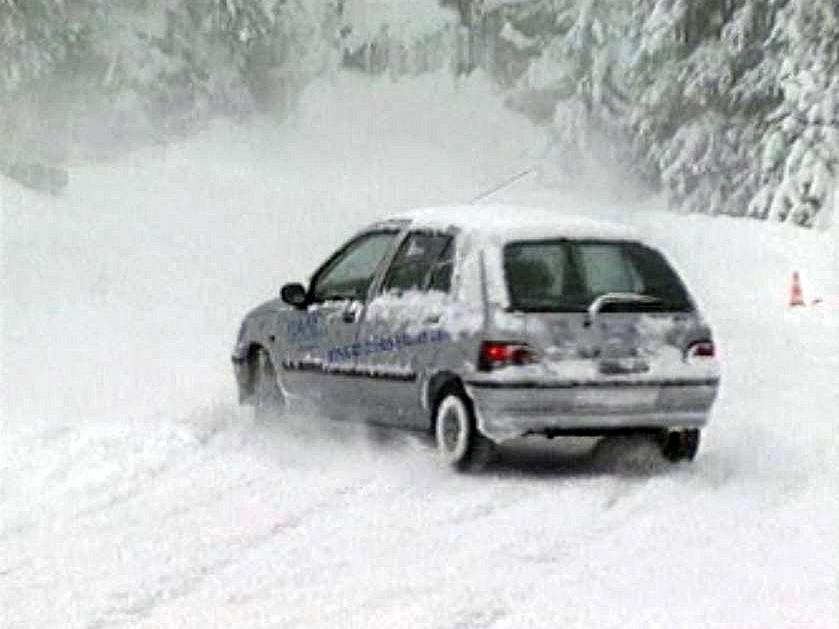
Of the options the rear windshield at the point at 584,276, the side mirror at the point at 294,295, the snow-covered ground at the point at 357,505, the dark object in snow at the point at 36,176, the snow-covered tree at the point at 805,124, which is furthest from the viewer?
the dark object in snow at the point at 36,176

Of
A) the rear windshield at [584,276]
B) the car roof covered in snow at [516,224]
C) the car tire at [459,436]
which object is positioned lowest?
the car tire at [459,436]

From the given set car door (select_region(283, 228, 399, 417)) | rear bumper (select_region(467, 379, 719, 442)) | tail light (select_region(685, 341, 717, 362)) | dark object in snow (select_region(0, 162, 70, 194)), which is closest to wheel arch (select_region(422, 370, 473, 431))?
rear bumper (select_region(467, 379, 719, 442))

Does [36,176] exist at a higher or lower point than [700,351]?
lower

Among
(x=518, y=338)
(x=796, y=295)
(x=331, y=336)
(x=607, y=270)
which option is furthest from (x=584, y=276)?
(x=796, y=295)

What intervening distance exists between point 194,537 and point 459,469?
8.24ft

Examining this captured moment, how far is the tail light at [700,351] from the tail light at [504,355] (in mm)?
1052

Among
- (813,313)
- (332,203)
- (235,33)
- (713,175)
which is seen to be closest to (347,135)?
(235,33)

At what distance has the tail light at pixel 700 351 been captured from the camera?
10.8m

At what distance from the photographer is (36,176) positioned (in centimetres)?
3106

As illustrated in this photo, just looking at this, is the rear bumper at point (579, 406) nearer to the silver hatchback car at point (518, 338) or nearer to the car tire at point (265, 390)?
the silver hatchback car at point (518, 338)

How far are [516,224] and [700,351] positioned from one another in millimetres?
1356

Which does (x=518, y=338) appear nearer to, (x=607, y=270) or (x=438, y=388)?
(x=438, y=388)

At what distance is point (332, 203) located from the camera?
1508 inches

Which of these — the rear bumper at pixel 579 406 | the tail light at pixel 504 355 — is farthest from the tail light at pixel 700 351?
the tail light at pixel 504 355
